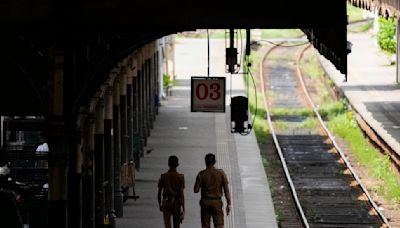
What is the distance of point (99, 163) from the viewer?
1880 centimetres

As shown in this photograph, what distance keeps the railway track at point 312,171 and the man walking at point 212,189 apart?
5.74 metres

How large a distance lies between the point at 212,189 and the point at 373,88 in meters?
24.7

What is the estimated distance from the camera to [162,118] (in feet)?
118

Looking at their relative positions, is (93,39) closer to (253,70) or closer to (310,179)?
(310,179)

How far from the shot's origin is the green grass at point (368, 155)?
24719 millimetres

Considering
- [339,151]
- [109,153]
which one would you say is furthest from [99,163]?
[339,151]

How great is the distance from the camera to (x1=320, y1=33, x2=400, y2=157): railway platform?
102ft

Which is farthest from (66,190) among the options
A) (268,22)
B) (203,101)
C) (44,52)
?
(203,101)

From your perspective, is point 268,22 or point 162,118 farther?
point 162,118

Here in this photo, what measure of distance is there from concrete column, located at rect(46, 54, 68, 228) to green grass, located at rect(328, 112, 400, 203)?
10.4 meters

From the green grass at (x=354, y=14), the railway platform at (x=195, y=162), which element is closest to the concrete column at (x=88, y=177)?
the railway platform at (x=195, y=162)

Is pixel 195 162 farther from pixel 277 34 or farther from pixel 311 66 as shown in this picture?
pixel 277 34

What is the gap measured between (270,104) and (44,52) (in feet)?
80.1

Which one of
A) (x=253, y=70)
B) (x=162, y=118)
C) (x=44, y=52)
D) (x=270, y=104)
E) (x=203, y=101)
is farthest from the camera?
(x=253, y=70)
